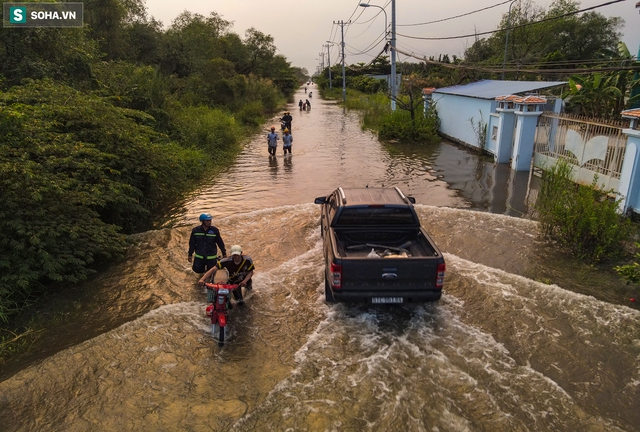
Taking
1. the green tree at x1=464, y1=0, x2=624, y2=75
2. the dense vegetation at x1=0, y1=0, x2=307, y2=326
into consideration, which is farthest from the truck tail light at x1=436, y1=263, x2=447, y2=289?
the green tree at x1=464, y1=0, x2=624, y2=75

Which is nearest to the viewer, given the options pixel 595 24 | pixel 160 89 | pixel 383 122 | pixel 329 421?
pixel 329 421

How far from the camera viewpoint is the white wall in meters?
19.4

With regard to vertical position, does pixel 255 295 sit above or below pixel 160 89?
below

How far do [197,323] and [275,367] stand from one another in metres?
1.62

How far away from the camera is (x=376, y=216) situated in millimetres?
7035

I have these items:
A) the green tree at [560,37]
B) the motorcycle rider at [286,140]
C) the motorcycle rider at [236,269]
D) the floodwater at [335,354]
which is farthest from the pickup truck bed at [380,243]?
the green tree at [560,37]

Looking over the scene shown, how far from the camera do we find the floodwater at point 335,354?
14.7 ft

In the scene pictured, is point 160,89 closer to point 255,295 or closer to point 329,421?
point 255,295

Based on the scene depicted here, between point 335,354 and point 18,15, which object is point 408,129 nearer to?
point 18,15

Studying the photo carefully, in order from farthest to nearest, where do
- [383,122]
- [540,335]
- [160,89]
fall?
[383,122] < [160,89] < [540,335]

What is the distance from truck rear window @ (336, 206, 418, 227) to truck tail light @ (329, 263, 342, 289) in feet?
4.76

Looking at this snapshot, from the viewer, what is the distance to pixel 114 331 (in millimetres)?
6016

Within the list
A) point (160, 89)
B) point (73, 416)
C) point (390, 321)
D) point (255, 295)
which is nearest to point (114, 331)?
point (73, 416)

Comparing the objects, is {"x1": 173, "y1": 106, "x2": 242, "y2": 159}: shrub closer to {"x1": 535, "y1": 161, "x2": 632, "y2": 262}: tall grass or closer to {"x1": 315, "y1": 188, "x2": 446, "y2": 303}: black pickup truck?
{"x1": 315, "y1": 188, "x2": 446, "y2": 303}: black pickup truck
